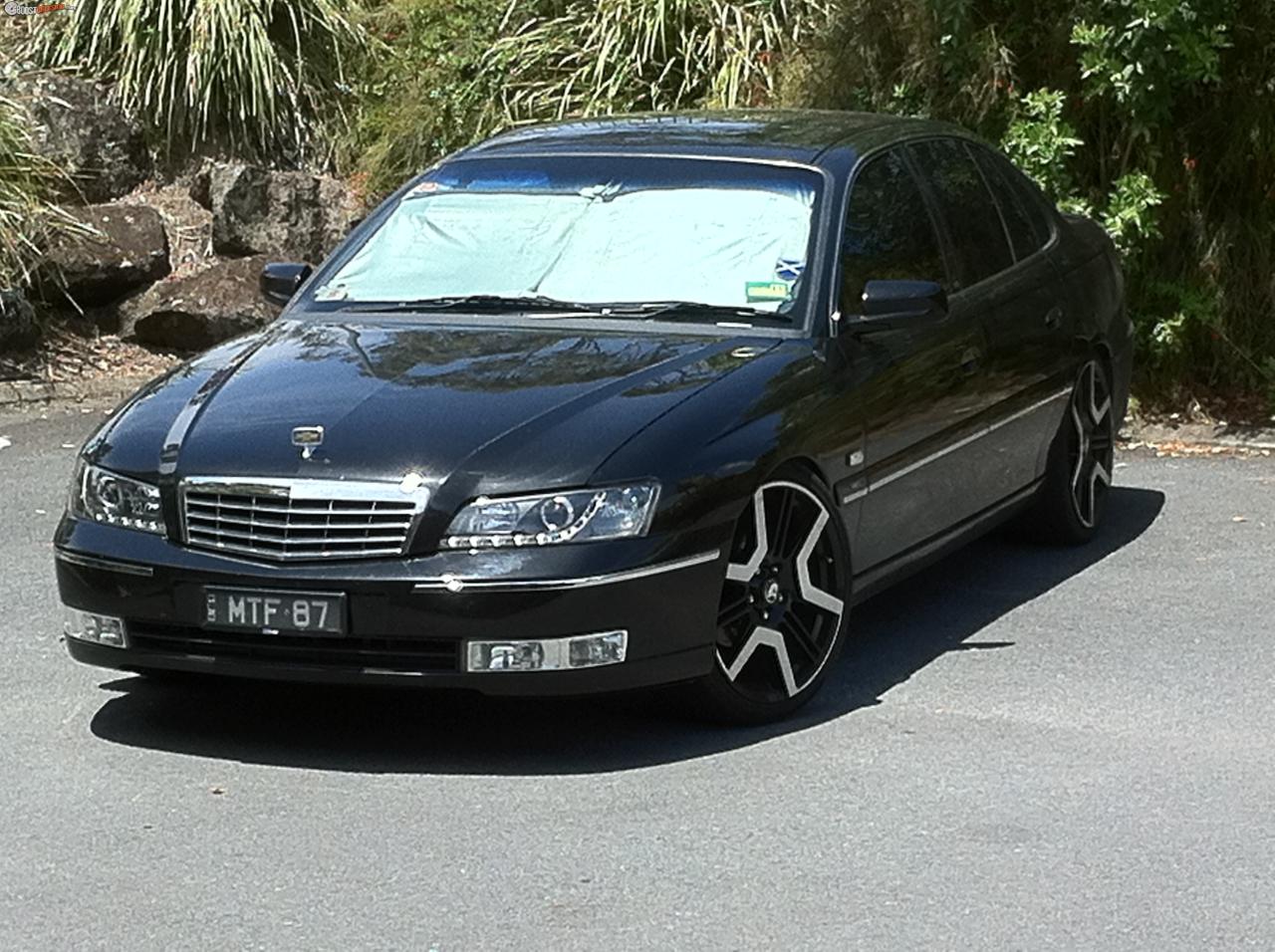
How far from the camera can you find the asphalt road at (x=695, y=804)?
209 inches

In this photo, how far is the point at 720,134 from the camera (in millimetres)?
8031

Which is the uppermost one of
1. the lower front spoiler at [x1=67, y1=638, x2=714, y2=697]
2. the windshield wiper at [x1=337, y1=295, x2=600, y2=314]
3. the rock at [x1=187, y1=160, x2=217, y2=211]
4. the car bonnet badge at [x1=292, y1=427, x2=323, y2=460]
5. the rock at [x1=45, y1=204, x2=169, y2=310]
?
the windshield wiper at [x1=337, y1=295, x2=600, y2=314]

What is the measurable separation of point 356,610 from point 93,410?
6.62m

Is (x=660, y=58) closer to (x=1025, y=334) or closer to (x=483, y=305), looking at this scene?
(x=1025, y=334)

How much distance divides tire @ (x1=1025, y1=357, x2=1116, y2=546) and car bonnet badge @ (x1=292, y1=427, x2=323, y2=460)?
324 cm

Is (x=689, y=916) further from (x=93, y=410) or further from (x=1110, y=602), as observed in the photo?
(x=93, y=410)

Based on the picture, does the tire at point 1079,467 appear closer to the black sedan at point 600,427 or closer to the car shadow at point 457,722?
the black sedan at point 600,427

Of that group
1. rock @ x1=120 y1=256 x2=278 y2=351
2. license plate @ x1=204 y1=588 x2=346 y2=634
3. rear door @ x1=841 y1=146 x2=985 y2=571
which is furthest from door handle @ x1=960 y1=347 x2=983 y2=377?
rock @ x1=120 y1=256 x2=278 y2=351

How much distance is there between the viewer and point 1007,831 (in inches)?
231

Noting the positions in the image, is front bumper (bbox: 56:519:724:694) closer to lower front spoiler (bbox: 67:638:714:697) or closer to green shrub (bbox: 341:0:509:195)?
lower front spoiler (bbox: 67:638:714:697)

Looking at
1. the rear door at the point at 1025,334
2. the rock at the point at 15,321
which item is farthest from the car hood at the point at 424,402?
the rock at the point at 15,321

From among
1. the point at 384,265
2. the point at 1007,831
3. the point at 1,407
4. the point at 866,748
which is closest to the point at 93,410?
the point at 1,407

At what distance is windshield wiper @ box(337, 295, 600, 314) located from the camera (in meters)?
7.40

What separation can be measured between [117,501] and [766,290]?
1959 millimetres
